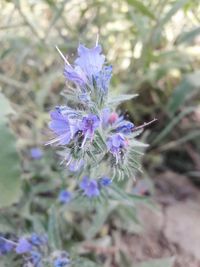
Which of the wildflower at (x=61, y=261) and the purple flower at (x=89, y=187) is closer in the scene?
the wildflower at (x=61, y=261)

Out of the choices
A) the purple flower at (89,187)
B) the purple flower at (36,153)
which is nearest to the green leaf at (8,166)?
the purple flower at (89,187)

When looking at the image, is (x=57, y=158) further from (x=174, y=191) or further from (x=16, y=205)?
(x=174, y=191)

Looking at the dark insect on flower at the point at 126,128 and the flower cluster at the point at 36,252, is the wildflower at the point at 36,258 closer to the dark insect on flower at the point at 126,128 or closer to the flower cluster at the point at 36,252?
the flower cluster at the point at 36,252

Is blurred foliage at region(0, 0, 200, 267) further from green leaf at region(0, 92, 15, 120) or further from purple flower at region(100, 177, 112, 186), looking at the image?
purple flower at region(100, 177, 112, 186)

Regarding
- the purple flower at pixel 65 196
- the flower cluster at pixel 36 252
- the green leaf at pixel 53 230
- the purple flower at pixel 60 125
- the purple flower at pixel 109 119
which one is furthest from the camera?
the purple flower at pixel 65 196

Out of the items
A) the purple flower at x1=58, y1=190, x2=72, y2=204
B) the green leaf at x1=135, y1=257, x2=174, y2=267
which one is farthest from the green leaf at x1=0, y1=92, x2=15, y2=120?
the green leaf at x1=135, y1=257, x2=174, y2=267

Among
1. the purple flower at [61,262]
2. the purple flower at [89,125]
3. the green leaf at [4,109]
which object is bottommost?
the purple flower at [61,262]

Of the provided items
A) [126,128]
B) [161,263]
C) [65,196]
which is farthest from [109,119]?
[161,263]

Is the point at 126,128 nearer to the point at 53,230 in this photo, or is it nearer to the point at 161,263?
the point at 53,230
